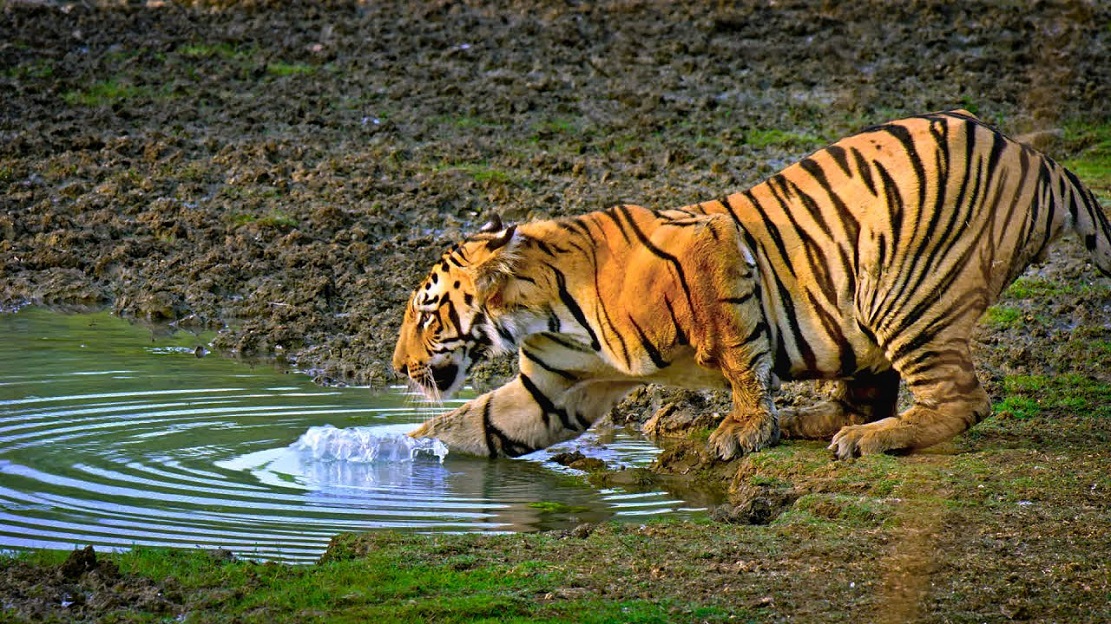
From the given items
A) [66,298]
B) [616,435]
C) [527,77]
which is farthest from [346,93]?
[616,435]

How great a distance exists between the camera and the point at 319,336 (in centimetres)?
1021

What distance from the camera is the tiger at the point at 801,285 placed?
6918 mm

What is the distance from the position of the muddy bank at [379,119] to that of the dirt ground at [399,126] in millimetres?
29

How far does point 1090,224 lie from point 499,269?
2751mm

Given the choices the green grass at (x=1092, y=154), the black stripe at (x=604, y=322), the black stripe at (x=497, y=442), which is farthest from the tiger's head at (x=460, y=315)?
the green grass at (x=1092, y=154)

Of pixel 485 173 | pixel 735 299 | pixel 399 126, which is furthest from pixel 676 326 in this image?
pixel 399 126

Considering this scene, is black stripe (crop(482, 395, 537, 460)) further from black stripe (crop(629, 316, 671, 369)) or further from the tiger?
black stripe (crop(629, 316, 671, 369))

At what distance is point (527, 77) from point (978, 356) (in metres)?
6.88

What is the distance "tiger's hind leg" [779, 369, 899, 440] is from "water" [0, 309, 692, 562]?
2.52ft

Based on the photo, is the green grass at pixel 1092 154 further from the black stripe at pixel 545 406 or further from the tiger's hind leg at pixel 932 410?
the black stripe at pixel 545 406

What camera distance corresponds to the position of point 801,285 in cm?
718

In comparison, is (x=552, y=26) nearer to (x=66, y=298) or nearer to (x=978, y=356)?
(x=66, y=298)

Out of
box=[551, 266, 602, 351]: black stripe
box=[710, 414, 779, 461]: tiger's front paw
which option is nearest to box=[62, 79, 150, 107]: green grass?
box=[551, 266, 602, 351]: black stripe

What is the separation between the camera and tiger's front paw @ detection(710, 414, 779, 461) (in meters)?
7.17
